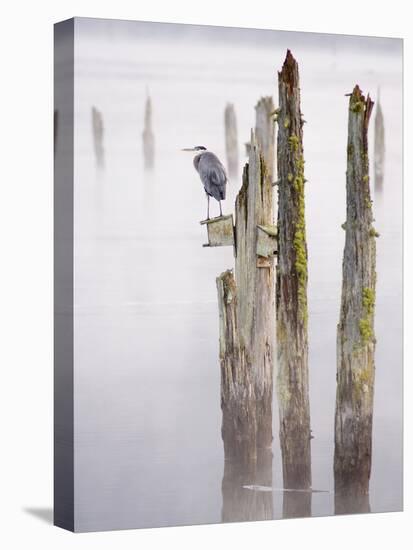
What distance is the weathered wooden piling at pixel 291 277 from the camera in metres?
9.70

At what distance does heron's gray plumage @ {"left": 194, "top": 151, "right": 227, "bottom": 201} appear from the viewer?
944 centimetres

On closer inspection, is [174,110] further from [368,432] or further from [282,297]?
[368,432]

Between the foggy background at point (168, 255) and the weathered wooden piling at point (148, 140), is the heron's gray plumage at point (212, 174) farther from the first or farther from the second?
the weathered wooden piling at point (148, 140)

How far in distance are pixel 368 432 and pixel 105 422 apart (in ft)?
5.70

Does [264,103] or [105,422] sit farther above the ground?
[264,103]

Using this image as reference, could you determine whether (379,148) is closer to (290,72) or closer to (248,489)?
(290,72)

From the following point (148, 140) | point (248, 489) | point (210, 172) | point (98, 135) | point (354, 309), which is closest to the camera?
point (98, 135)

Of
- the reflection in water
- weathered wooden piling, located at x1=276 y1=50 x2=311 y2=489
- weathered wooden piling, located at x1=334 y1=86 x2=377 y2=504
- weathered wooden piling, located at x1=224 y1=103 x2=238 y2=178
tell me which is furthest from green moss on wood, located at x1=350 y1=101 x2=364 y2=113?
the reflection in water

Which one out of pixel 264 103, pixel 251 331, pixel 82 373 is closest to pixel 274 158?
pixel 264 103

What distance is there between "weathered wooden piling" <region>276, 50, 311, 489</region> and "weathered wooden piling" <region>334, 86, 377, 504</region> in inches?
10.1

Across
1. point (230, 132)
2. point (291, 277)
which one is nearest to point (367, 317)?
point (291, 277)

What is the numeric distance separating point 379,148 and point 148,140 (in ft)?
5.02

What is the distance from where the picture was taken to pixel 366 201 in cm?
989

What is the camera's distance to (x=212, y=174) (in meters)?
9.48
